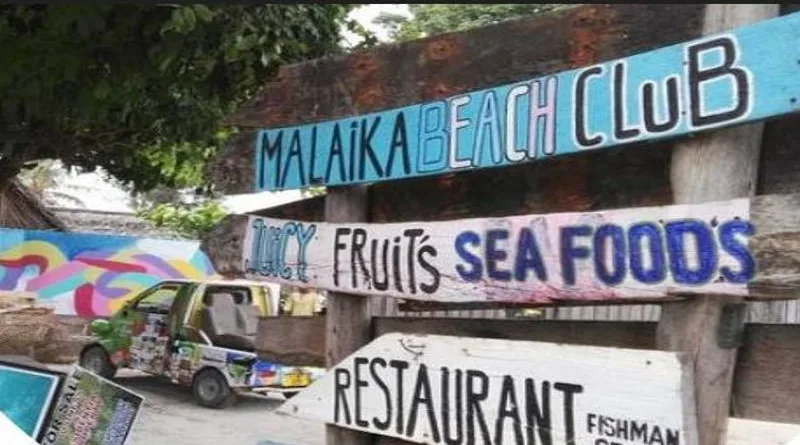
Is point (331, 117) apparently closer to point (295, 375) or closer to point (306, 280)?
point (306, 280)

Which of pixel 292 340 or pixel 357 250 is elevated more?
pixel 357 250

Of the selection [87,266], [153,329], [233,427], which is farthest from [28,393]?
[87,266]

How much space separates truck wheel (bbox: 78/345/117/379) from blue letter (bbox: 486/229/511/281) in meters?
11.1

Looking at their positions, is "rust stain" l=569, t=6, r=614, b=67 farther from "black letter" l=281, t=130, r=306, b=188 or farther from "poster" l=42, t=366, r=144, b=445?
"poster" l=42, t=366, r=144, b=445

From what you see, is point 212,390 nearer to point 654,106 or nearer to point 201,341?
point 201,341

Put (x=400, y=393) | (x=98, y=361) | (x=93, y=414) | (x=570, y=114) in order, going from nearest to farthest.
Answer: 1. (x=570, y=114)
2. (x=400, y=393)
3. (x=93, y=414)
4. (x=98, y=361)

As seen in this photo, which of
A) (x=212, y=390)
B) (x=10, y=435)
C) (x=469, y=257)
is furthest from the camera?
(x=212, y=390)

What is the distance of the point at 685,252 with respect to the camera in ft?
7.09

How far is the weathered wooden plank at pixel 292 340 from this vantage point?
3.50 m

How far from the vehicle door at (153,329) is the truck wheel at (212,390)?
2.23 ft

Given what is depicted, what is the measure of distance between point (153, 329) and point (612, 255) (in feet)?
34.3

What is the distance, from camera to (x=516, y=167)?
2.80 m

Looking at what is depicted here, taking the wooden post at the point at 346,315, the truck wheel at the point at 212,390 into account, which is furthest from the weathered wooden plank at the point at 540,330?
the truck wheel at the point at 212,390

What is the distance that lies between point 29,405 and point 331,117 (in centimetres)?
183
